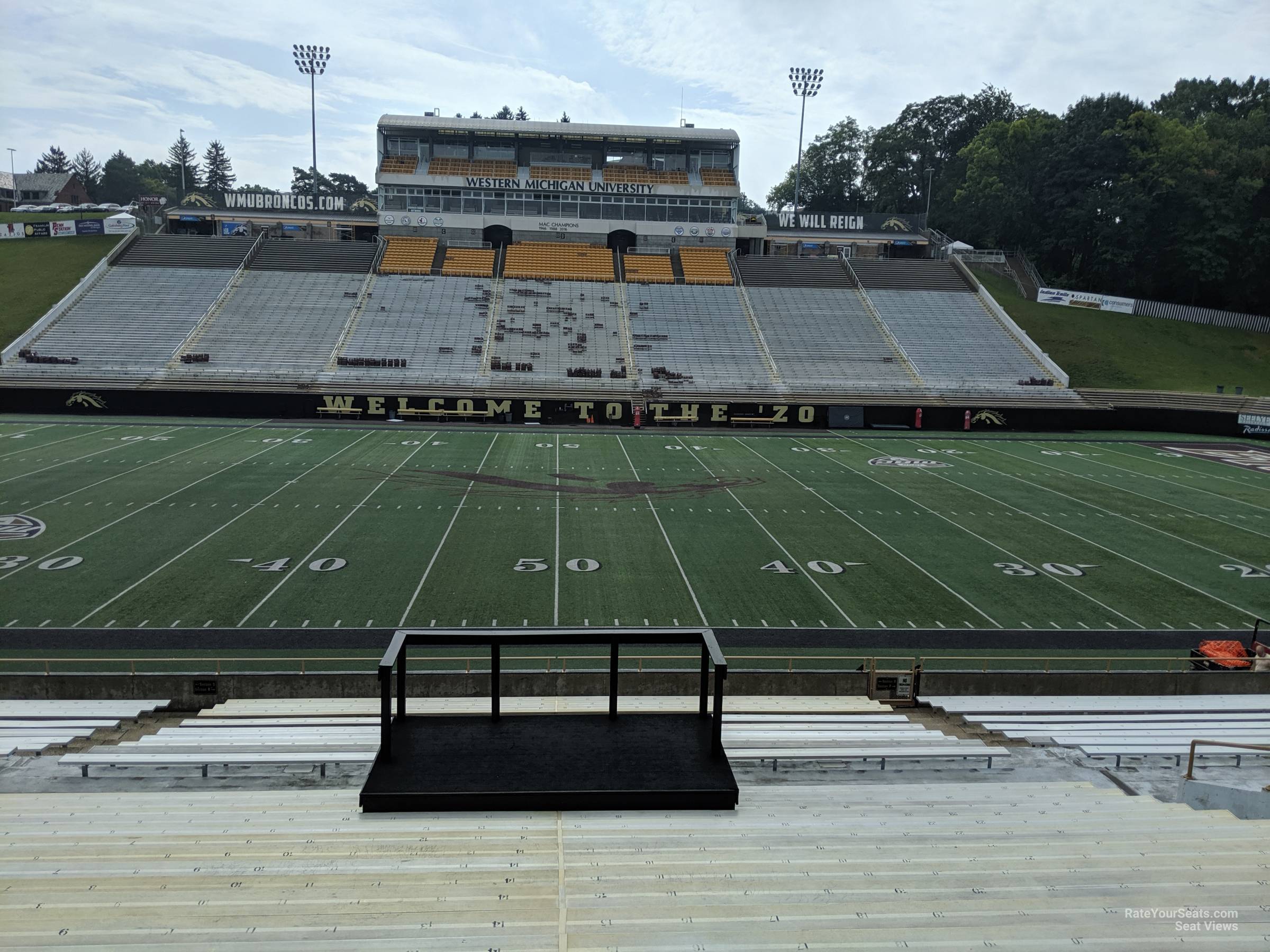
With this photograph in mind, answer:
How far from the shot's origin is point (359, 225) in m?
63.4

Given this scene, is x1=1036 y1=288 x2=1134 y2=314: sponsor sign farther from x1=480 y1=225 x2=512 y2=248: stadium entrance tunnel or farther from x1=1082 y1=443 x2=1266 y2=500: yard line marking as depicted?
x1=480 y1=225 x2=512 y2=248: stadium entrance tunnel

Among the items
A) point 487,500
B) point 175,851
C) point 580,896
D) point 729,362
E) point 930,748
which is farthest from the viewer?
point 729,362

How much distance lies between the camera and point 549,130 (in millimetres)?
59344

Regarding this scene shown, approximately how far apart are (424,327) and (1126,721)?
43.4m

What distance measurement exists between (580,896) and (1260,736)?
32.5 feet

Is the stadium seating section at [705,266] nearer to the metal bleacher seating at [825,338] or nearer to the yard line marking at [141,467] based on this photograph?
the metal bleacher seating at [825,338]

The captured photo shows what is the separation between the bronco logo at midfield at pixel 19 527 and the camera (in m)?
20.5

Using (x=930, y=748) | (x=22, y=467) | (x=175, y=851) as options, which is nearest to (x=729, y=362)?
(x=22, y=467)

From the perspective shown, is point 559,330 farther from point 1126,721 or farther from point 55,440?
point 1126,721

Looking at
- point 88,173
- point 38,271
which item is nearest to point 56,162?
point 88,173

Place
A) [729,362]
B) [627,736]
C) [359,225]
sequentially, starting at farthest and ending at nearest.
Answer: [359,225] → [729,362] → [627,736]

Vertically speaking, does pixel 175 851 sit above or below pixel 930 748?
above

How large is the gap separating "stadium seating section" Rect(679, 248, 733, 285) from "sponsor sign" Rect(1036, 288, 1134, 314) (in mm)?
21184

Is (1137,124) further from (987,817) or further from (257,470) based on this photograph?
(987,817)
